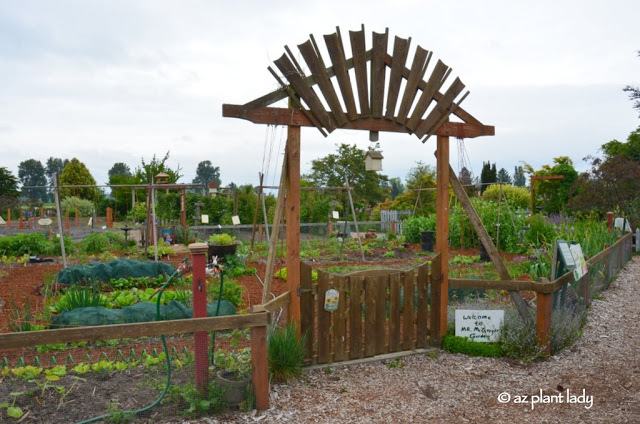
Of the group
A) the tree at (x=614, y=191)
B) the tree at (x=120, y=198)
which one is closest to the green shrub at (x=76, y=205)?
the tree at (x=120, y=198)

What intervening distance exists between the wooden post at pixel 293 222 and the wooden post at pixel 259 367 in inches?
30.7

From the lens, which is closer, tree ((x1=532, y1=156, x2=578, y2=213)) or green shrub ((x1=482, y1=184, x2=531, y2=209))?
tree ((x1=532, y1=156, x2=578, y2=213))

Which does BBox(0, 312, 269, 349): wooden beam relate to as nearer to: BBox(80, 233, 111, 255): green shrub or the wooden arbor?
the wooden arbor

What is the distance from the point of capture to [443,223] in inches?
222

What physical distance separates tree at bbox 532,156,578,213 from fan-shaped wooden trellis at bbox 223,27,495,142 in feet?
59.2

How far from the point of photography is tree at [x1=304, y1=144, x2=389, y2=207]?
31.4 meters

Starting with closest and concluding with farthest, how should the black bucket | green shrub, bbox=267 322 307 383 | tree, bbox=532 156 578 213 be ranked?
green shrub, bbox=267 322 307 383 < the black bucket < tree, bbox=532 156 578 213

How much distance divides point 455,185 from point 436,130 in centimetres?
64

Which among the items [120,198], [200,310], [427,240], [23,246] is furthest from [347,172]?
[200,310]

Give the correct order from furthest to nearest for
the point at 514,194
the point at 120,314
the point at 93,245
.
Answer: the point at 514,194 < the point at 93,245 < the point at 120,314

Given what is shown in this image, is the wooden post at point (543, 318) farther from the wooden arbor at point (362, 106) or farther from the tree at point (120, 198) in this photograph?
the tree at point (120, 198)

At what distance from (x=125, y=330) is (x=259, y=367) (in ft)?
3.43

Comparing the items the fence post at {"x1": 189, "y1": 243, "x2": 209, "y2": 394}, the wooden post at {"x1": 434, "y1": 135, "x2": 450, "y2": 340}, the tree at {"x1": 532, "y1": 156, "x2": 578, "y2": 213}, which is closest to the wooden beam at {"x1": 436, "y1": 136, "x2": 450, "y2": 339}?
the wooden post at {"x1": 434, "y1": 135, "x2": 450, "y2": 340}

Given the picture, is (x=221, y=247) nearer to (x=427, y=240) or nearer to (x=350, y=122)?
(x=427, y=240)
